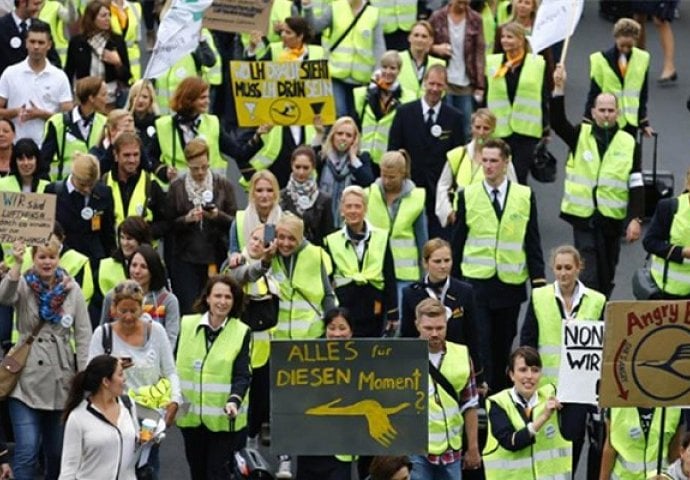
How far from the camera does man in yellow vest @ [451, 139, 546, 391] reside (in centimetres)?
1877

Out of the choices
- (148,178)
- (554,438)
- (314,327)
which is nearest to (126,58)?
(148,178)

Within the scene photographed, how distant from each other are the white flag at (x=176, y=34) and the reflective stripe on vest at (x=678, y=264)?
4123 mm

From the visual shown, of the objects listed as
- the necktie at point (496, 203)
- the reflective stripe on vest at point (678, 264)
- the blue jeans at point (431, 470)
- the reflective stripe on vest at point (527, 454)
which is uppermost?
the necktie at point (496, 203)

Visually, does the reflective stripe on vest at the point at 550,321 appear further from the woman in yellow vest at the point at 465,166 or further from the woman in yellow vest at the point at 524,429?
the woman in yellow vest at the point at 465,166

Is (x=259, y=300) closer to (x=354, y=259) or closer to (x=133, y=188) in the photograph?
(x=354, y=259)

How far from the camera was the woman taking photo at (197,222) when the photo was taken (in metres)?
19.0

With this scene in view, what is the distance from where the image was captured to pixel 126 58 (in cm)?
2245

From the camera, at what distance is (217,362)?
16.9 metres

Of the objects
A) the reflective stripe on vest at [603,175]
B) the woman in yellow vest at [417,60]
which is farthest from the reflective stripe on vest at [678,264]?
the woman in yellow vest at [417,60]

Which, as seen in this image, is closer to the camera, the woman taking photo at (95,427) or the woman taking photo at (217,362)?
the woman taking photo at (95,427)

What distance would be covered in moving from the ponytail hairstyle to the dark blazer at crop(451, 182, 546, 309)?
3.90 metres

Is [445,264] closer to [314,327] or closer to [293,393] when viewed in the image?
[314,327]

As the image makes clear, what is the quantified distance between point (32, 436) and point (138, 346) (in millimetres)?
1038

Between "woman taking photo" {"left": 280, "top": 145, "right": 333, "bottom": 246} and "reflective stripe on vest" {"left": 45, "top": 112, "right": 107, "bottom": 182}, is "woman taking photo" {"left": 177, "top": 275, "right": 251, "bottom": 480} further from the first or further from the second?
"reflective stripe on vest" {"left": 45, "top": 112, "right": 107, "bottom": 182}
